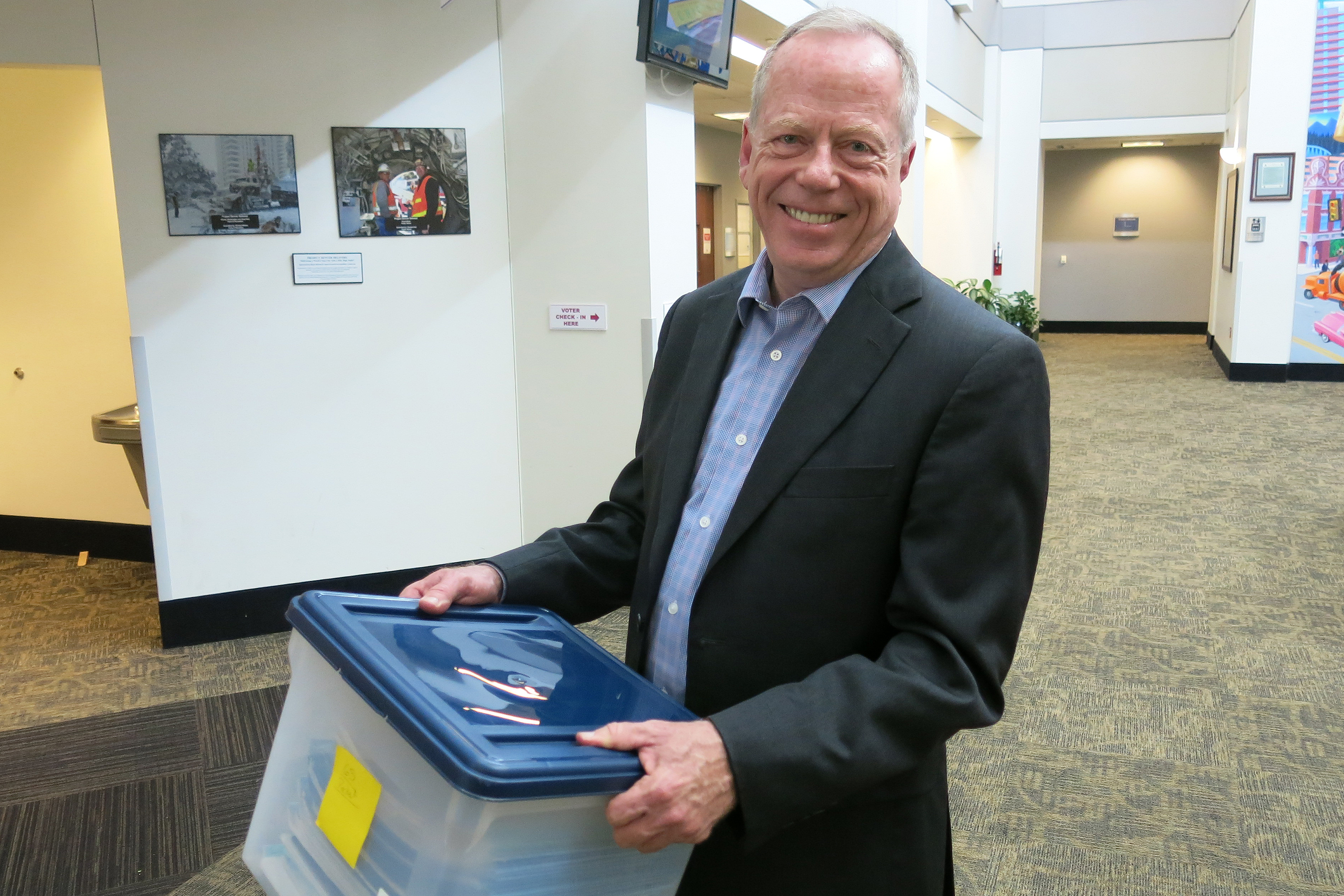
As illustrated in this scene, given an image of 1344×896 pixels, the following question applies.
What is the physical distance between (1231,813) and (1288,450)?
16.7 feet

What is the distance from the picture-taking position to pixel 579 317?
4180 mm

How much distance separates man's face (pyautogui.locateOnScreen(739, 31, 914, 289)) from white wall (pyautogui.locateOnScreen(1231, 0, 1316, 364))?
33.6 ft

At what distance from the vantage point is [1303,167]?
380 inches

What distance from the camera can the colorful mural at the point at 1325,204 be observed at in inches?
370

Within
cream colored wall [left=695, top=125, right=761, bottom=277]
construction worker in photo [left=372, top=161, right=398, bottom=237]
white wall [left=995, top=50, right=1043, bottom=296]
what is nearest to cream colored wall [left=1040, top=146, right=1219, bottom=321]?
white wall [left=995, top=50, right=1043, bottom=296]

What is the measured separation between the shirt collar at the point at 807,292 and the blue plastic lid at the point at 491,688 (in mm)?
456

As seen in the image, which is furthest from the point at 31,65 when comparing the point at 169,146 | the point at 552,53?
the point at 552,53

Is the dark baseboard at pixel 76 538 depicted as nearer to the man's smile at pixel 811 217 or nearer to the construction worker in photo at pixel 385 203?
the construction worker in photo at pixel 385 203

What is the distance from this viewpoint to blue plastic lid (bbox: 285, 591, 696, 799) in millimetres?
846

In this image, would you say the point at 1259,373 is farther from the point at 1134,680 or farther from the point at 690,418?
the point at 690,418

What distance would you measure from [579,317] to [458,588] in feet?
9.97

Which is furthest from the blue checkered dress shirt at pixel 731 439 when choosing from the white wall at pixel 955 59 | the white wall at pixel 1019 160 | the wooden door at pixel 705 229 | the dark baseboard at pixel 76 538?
the white wall at pixel 1019 160

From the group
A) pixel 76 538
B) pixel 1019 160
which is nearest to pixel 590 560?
pixel 76 538

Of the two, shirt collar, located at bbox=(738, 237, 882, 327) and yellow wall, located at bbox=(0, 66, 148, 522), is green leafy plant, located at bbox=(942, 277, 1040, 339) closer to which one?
yellow wall, located at bbox=(0, 66, 148, 522)
